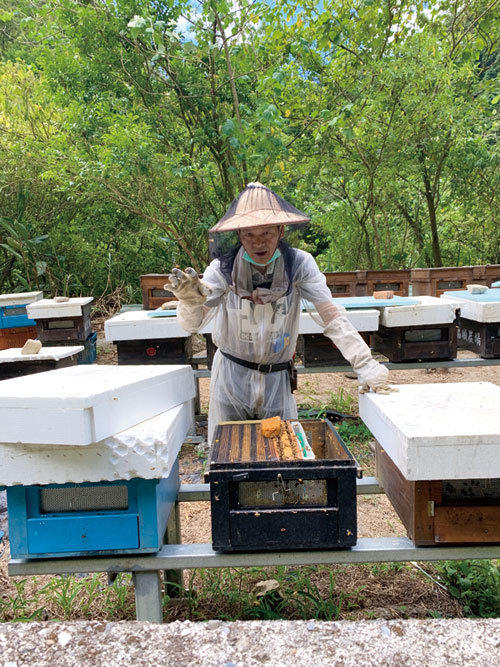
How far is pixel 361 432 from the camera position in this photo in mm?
3846

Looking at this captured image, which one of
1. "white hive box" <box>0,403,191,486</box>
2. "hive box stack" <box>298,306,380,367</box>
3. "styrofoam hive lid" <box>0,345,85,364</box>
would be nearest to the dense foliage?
"hive box stack" <box>298,306,380,367</box>

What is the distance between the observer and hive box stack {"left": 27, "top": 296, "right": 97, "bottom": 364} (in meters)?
4.41

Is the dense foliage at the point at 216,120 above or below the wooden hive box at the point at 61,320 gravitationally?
above

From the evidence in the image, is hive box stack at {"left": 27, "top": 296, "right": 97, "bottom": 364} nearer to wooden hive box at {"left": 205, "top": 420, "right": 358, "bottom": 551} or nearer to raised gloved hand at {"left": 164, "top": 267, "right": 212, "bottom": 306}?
raised gloved hand at {"left": 164, "top": 267, "right": 212, "bottom": 306}

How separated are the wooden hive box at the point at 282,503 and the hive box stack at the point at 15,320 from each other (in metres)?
4.44

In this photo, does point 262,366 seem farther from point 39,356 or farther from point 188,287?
point 39,356

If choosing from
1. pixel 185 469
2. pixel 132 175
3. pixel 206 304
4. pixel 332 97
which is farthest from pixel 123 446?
pixel 332 97

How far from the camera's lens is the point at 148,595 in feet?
4.42

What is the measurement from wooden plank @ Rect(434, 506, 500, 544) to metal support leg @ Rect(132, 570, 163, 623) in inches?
30.6

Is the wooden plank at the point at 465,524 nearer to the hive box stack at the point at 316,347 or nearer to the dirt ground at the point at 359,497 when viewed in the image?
the dirt ground at the point at 359,497

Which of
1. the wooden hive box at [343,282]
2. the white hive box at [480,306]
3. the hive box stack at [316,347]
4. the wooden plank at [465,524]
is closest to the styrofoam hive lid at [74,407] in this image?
the wooden plank at [465,524]

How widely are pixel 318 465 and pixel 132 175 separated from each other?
16.1 ft

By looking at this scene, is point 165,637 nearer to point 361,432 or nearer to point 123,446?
point 123,446

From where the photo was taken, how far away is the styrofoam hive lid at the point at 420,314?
10.6 ft
